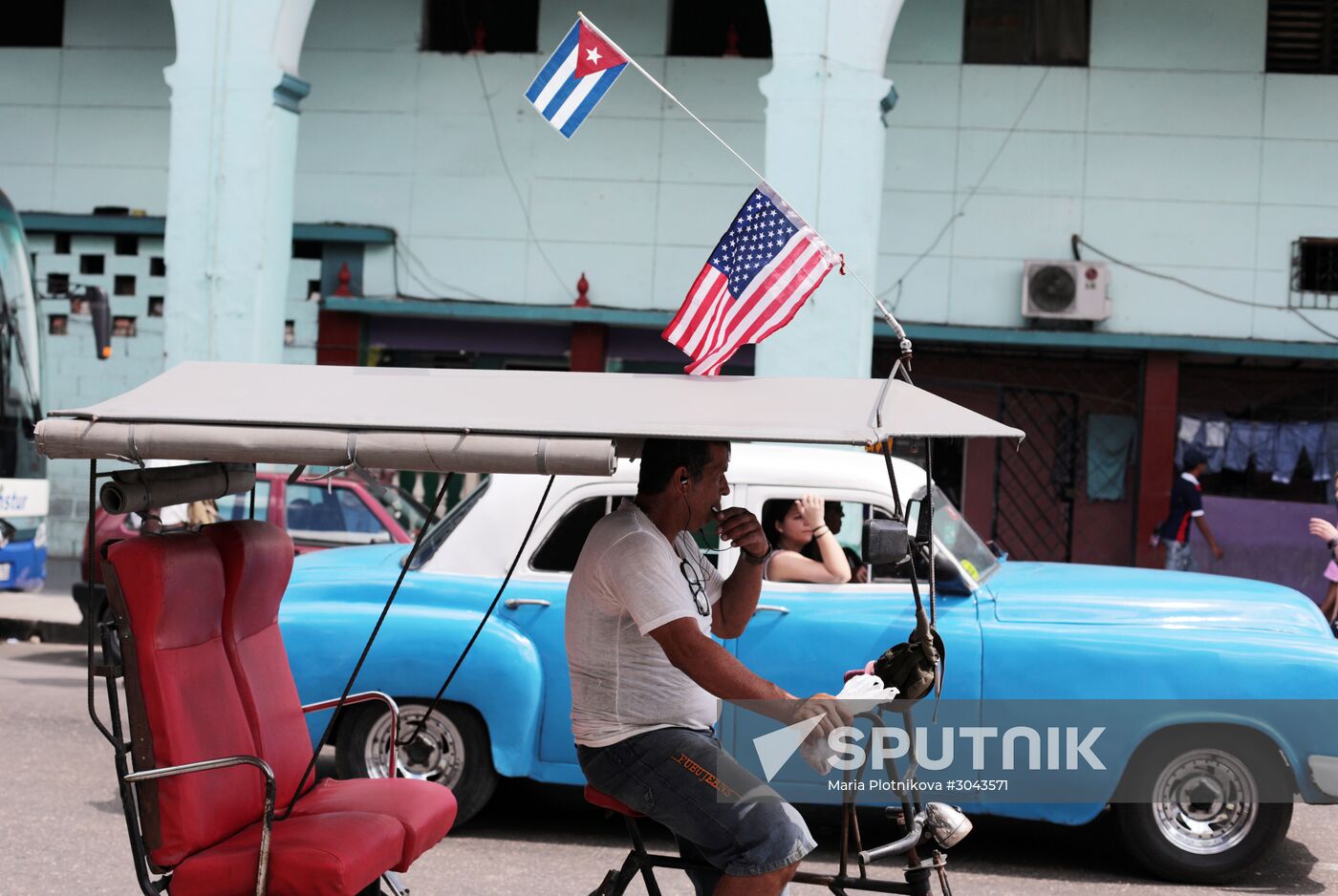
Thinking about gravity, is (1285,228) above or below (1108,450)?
above

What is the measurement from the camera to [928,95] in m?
16.0

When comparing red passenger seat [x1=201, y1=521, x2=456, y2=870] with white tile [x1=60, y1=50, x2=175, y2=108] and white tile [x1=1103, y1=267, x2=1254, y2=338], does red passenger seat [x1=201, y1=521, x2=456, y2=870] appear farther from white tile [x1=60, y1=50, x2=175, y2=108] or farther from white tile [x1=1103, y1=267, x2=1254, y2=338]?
white tile [x1=60, y1=50, x2=175, y2=108]

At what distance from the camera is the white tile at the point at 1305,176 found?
51.2 ft

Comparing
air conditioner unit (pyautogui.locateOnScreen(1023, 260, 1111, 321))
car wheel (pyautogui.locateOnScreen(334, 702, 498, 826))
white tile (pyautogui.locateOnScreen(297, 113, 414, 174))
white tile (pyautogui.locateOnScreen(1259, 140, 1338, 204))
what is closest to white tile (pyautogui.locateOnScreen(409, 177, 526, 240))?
white tile (pyautogui.locateOnScreen(297, 113, 414, 174))

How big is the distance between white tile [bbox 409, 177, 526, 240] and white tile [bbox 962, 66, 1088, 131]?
5009 millimetres

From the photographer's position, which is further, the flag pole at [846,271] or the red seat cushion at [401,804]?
the red seat cushion at [401,804]

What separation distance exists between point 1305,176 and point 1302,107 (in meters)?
0.72

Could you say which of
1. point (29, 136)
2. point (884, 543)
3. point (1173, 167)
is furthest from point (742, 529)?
point (29, 136)

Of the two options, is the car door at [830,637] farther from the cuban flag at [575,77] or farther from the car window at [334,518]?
the car window at [334,518]

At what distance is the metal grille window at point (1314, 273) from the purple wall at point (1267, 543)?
2159 millimetres

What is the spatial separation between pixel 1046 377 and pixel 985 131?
2719 millimetres

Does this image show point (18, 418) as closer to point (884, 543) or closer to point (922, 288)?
point (922, 288)

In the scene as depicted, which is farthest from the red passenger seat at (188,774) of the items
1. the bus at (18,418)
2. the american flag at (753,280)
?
the bus at (18,418)

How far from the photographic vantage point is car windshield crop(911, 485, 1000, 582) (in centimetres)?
666
